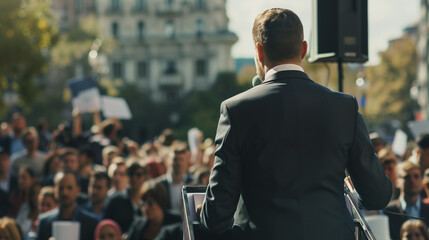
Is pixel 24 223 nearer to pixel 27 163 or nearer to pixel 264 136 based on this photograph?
pixel 27 163

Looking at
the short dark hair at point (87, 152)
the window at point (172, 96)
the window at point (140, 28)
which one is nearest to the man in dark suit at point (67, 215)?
the short dark hair at point (87, 152)

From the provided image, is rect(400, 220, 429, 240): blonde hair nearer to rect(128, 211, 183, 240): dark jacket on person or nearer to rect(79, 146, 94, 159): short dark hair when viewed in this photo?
rect(128, 211, 183, 240): dark jacket on person

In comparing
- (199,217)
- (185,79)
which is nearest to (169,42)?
(185,79)

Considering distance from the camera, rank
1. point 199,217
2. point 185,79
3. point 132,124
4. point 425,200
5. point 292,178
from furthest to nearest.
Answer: point 185,79 → point 132,124 → point 425,200 → point 199,217 → point 292,178

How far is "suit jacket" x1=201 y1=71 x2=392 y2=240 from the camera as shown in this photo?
369 centimetres

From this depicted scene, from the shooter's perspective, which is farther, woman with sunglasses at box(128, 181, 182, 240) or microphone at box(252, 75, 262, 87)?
woman with sunglasses at box(128, 181, 182, 240)

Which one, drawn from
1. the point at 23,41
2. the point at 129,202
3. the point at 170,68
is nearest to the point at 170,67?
the point at 170,68

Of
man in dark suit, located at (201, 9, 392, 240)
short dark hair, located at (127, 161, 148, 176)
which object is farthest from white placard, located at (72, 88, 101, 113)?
man in dark suit, located at (201, 9, 392, 240)

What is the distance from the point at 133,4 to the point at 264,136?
305ft

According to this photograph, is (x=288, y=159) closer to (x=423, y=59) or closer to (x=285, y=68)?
(x=285, y=68)

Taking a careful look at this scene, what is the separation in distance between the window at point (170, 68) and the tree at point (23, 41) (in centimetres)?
5579

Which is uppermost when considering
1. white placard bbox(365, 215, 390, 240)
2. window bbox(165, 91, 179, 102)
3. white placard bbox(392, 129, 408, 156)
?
white placard bbox(365, 215, 390, 240)

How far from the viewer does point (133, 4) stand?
313 ft

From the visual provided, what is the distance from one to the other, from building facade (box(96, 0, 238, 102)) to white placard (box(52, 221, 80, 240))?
278 feet
